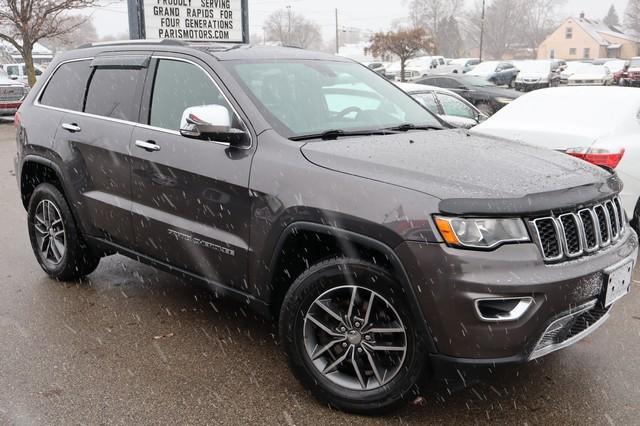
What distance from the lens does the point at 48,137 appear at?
16.0 feet

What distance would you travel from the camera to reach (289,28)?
10200cm

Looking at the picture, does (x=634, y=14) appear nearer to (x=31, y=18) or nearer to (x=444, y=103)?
(x=31, y=18)

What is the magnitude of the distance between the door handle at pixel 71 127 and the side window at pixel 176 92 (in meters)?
0.81

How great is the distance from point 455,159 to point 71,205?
2939mm

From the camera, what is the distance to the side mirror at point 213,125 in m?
3.41

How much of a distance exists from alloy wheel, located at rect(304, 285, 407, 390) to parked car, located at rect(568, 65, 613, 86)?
32372mm

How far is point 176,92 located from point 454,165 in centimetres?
188

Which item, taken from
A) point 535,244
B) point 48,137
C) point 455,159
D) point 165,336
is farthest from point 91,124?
point 535,244

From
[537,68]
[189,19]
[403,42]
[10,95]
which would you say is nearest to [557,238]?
[189,19]

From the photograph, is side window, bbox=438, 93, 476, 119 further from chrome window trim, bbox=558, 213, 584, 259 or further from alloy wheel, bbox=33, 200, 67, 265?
chrome window trim, bbox=558, 213, 584, 259

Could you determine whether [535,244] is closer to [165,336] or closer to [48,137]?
[165,336]

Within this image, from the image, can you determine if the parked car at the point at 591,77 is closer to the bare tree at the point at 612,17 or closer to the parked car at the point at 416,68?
the parked car at the point at 416,68

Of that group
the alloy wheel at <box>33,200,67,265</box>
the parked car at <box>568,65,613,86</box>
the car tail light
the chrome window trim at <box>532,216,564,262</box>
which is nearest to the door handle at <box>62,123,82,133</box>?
the alloy wheel at <box>33,200,67,265</box>

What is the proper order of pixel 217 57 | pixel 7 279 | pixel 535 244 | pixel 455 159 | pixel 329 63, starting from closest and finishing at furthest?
pixel 535 244 → pixel 455 159 → pixel 217 57 → pixel 329 63 → pixel 7 279
